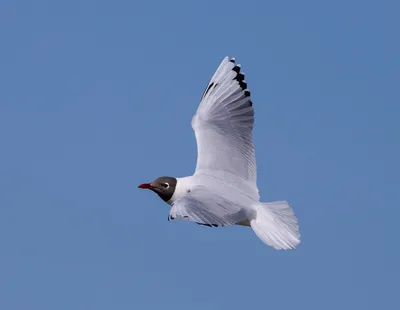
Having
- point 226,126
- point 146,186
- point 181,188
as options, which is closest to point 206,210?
point 181,188

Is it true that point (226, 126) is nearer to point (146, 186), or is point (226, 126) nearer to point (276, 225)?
point (146, 186)

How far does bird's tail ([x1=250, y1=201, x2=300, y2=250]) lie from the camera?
8.80 metres

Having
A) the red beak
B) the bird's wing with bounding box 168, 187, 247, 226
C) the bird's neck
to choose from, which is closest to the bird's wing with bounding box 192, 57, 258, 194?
the bird's neck

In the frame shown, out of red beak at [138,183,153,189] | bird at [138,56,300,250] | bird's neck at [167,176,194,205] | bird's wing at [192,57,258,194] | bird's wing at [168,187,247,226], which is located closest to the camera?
bird's wing at [168,187,247,226]

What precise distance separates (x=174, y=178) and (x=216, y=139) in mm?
694

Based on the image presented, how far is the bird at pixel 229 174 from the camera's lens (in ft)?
28.8

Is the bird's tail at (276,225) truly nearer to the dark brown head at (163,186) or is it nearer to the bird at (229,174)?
the bird at (229,174)

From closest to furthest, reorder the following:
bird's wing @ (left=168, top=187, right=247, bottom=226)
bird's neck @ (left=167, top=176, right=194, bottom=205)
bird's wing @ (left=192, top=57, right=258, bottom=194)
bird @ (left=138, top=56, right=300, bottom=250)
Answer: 1. bird's wing @ (left=168, top=187, right=247, bottom=226)
2. bird @ (left=138, top=56, right=300, bottom=250)
3. bird's neck @ (left=167, top=176, right=194, bottom=205)
4. bird's wing @ (left=192, top=57, right=258, bottom=194)

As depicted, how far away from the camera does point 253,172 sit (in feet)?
31.5

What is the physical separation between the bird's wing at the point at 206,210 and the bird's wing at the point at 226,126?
0.62 meters

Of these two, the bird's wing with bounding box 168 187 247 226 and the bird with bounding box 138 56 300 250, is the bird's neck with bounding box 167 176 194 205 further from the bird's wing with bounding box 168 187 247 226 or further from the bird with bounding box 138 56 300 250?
the bird's wing with bounding box 168 187 247 226

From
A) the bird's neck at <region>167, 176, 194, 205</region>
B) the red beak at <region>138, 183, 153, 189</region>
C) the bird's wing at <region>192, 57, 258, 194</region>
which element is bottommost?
the bird's neck at <region>167, 176, 194, 205</region>

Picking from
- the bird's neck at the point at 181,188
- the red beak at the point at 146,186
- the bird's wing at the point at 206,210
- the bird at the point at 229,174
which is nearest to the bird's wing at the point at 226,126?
the bird at the point at 229,174

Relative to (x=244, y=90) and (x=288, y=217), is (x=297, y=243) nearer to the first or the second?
(x=288, y=217)
